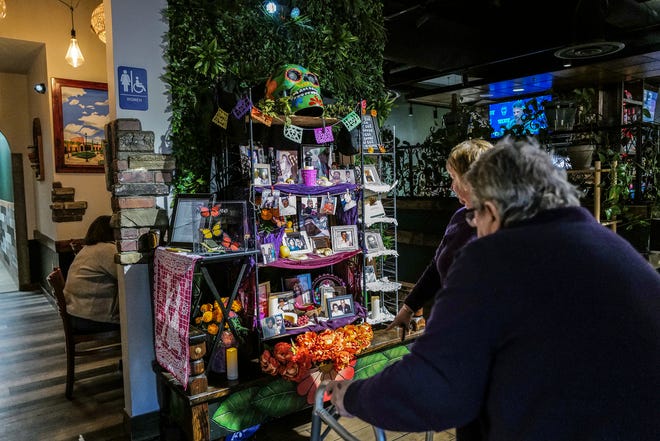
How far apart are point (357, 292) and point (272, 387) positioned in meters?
1.09

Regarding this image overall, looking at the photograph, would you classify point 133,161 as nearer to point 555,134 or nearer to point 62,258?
point 62,258

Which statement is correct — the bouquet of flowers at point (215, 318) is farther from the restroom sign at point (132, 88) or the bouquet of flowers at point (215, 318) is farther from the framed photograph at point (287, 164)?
the restroom sign at point (132, 88)

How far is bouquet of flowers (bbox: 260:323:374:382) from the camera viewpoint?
9.15ft

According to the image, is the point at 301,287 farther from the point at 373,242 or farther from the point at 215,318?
the point at 215,318

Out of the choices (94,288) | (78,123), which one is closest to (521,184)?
(94,288)

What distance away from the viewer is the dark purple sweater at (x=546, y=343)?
95 centimetres

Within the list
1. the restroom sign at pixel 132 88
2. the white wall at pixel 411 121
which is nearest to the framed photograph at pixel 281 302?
the restroom sign at pixel 132 88

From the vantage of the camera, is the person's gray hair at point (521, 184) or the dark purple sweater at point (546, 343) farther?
the person's gray hair at point (521, 184)

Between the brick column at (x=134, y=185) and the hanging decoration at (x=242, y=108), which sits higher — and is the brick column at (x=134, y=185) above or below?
below

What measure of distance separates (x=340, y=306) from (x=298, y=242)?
542mm

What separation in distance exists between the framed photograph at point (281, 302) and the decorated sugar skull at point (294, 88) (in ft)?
4.00

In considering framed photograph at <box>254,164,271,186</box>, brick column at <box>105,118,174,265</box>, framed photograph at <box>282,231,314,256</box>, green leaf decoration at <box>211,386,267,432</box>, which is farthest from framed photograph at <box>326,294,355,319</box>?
brick column at <box>105,118,174,265</box>

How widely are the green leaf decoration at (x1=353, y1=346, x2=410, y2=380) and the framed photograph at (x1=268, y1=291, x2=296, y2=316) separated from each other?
588 mm

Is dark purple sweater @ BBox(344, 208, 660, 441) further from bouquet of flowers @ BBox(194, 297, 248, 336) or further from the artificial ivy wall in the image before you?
the artificial ivy wall
